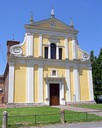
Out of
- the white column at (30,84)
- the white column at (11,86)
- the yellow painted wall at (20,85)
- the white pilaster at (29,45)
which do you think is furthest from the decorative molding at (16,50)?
the white column at (30,84)

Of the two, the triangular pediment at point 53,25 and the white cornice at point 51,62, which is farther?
the triangular pediment at point 53,25

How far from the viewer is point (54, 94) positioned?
94.6ft

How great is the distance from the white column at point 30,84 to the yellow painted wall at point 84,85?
7040mm

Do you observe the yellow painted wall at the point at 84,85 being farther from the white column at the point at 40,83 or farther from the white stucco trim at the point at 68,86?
the white column at the point at 40,83

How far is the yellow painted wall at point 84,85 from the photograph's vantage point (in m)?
29.8

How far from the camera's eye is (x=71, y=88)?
29.4 metres

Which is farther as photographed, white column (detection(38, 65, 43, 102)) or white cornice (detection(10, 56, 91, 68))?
white cornice (detection(10, 56, 91, 68))

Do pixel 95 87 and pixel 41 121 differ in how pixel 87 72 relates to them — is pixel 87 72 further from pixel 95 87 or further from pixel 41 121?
pixel 41 121

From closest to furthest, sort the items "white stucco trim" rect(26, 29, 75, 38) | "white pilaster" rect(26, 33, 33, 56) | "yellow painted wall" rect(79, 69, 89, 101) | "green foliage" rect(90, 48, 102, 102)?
"white pilaster" rect(26, 33, 33, 56), "white stucco trim" rect(26, 29, 75, 38), "yellow painted wall" rect(79, 69, 89, 101), "green foliage" rect(90, 48, 102, 102)

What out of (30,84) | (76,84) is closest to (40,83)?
(30,84)

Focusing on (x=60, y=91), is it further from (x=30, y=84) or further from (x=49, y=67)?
(x=30, y=84)

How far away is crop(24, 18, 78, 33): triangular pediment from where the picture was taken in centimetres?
2942

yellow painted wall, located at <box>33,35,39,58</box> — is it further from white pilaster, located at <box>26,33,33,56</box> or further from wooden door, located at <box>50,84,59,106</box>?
wooden door, located at <box>50,84,59,106</box>

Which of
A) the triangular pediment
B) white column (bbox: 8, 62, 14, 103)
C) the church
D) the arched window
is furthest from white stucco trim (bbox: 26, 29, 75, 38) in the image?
white column (bbox: 8, 62, 14, 103)
